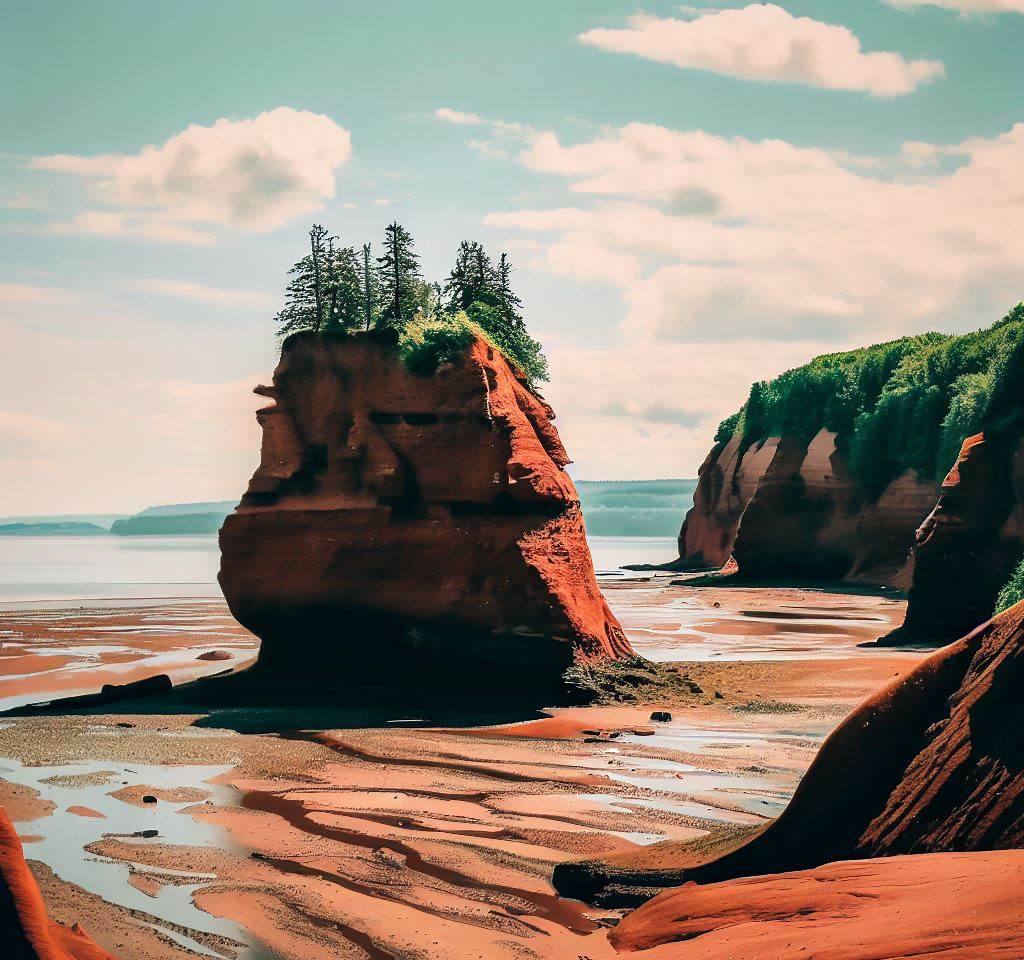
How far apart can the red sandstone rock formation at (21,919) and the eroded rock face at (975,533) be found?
28.2m

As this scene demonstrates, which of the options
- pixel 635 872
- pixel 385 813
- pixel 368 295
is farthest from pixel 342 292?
pixel 635 872

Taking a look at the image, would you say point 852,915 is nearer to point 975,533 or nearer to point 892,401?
point 975,533

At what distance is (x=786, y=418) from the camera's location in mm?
76062

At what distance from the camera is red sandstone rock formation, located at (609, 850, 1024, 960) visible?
6.31 meters

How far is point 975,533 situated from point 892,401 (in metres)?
33.9

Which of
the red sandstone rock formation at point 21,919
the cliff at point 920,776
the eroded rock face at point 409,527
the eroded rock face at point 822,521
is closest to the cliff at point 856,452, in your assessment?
the eroded rock face at point 822,521

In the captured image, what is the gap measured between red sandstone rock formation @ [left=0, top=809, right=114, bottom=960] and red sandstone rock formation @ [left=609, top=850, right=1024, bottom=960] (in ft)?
12.9

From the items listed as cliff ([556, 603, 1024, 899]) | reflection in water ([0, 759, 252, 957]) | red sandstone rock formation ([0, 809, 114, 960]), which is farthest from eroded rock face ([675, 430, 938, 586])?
red sandstone rock formation ([0, 809, 114, 960])

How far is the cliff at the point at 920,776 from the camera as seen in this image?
8297 millimetres

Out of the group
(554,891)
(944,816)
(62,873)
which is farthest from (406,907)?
(944,816)

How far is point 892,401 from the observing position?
210ft

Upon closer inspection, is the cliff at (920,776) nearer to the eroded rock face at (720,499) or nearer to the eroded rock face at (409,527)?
the eroded rock face at (409,527)

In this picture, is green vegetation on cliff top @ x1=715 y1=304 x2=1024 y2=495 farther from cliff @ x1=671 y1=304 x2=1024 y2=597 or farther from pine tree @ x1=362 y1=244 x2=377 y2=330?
pine tree @ x1=362 y1=244 x2=377 y2=330

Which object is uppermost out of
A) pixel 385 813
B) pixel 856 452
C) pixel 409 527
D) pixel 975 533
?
pixel 856 452
